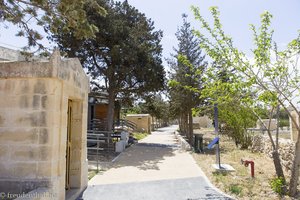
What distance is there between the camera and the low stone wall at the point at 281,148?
32.3ft

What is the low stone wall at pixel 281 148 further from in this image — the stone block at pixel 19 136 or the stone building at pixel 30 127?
the stone block at pixel 19 136

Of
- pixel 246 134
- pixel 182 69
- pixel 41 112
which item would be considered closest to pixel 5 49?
pixel 182 69

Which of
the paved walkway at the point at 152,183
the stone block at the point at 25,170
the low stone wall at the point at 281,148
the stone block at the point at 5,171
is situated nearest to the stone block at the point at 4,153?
the stone block at the point at 5,171

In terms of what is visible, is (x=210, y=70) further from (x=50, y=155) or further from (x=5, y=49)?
(x=5, y=49)

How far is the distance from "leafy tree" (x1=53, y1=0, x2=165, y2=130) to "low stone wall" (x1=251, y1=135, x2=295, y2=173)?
7179 millimetres

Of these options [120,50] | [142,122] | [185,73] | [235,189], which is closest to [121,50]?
[120,50]

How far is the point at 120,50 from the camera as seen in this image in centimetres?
1530

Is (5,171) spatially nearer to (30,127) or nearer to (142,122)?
(30,127)

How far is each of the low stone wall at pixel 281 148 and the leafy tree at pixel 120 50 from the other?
23.6 ft

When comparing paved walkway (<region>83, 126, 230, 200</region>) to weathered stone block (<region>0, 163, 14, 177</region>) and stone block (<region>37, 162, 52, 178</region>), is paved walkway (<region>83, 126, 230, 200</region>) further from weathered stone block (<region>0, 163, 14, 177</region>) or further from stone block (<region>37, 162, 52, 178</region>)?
weathered stone block (<region>0, 163, 14, 177</region>)

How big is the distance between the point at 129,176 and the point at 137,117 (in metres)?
27.7

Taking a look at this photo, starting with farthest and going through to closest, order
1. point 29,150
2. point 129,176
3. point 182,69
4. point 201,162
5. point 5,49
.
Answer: point 182,69 < point 5,49 < point 201,162 < point 129,176 < point 29,150

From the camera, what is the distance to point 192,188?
22.8 feet

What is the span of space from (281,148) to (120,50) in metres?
9.86
